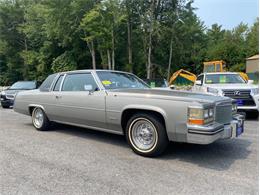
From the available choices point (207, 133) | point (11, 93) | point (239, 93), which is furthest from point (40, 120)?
point (11, 93)

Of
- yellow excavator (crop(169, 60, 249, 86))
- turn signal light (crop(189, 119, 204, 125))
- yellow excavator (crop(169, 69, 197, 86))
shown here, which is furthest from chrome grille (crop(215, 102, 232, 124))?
yellow excavator (crop(169, 69, 197, 86))

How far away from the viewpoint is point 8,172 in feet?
13.1

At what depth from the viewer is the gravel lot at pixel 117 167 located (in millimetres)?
3432

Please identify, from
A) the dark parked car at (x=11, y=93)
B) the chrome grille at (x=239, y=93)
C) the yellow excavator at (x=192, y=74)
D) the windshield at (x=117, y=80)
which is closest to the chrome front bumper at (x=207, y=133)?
the windshield at (x=117, y=80)

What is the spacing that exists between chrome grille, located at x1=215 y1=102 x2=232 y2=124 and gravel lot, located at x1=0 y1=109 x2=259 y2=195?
67 cm

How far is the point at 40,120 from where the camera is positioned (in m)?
7.02

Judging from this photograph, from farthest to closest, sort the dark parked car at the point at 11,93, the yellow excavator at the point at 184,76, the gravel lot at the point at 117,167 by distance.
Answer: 1. the yellow excavator at the point at 184,76
2. the dark parked car at the point at 11,93
3. the gravel lot at the point at 117,167

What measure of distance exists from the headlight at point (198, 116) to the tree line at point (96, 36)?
69.3ft

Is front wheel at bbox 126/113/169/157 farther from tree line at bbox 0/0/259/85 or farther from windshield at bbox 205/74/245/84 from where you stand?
tree line at bbox 0/0/259/85

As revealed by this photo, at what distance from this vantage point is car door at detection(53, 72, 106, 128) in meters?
5.38

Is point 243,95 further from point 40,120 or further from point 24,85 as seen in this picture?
point 24,85

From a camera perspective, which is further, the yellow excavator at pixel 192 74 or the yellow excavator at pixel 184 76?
the yellow excavator at pixel 192 74

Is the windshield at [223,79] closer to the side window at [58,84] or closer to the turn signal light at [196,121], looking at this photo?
the side window at [58,84]

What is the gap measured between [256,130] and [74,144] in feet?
15.3
